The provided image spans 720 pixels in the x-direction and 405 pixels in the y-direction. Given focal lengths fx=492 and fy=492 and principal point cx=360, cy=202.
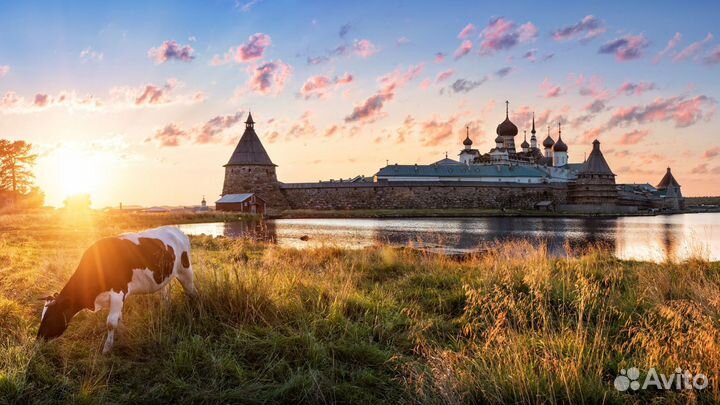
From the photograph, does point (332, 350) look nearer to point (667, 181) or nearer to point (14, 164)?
point (14, 164)

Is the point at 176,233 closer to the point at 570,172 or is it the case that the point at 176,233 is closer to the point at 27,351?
the point at 27,351

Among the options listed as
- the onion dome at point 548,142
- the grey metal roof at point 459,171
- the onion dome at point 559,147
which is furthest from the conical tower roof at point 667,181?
the grey metal roof at point 459,171

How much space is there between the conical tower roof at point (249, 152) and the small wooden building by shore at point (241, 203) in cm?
475

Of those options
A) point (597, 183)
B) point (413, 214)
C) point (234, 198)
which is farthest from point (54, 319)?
point (597, 183)

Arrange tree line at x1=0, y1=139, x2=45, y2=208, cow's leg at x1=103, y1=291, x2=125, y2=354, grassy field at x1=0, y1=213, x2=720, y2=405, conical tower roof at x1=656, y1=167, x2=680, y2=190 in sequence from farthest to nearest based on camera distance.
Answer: conical tower roof at x1=656, y1=167, x2=680, y2=190 → tree line at x1=0, y1=139, x2=45, y2=208 → cow's leg at x1=103, y1=291, x2=125, y2=354 → grassy field at x1=0, y1=213, x2=720, y2=405

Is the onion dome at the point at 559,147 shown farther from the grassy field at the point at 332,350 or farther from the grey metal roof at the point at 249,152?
the grassy field at the point at 332,350

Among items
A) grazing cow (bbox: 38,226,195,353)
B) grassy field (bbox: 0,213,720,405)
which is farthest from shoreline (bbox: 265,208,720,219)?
grazing cow (bbox: 38,226,195,353)

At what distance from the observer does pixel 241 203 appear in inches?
2098

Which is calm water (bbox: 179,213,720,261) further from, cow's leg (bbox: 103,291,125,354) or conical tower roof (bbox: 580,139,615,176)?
conical tower roof (bbox: 580,139,615,176)

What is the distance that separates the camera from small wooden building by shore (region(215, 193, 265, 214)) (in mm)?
53428

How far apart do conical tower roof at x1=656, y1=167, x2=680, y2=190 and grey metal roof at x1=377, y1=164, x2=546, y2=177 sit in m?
27.7

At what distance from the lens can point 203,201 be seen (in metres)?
68.6

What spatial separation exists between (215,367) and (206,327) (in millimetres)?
989

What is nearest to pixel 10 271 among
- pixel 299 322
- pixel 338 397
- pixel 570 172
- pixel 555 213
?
pixel 299 322
